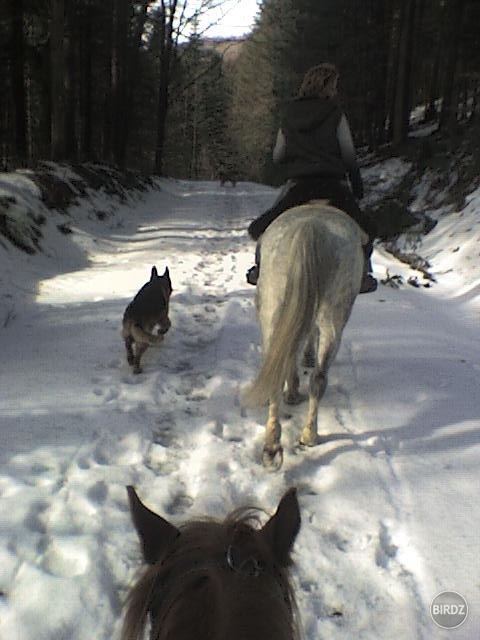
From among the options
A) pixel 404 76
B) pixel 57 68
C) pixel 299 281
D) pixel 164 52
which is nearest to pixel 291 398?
pixel 299 281

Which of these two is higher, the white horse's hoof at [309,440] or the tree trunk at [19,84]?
the tree trunk at [19,84]

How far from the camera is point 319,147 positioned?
181 inches

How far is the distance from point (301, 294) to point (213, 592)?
8.86 feet

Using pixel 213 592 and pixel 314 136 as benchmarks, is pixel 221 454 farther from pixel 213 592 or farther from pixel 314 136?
pixel 314 136

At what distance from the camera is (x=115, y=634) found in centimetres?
242

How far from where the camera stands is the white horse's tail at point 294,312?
3.75 meters

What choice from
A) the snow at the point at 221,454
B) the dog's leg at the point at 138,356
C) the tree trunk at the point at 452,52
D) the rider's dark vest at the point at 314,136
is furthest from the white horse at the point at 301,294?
the tree trunk at the point at 452,52

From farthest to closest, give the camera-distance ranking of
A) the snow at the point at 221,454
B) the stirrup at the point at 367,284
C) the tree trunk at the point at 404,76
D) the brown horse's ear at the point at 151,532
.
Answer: the tree trunk at the point at 404,76
the stirrup at the point at 367,284
the snow at the point at 221,454
the brown horse's ear at the point at 151,532

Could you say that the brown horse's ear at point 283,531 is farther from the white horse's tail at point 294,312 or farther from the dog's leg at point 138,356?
the dog's leg at point 138,356

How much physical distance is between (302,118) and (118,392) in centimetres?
319

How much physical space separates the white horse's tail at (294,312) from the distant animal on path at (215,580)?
2.17 metres

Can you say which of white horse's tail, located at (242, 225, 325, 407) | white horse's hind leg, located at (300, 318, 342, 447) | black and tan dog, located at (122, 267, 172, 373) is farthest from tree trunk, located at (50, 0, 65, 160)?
white horse's hind leg, located at (300, 318, 342, 447)

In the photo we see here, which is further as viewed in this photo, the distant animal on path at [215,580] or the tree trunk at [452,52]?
the tree trunk at [452,52]

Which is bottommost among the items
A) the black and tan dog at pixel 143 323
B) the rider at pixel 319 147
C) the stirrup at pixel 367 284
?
the black and tan dog at pixel 143 323
